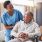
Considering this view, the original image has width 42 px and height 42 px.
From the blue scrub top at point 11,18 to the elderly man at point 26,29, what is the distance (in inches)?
1.8

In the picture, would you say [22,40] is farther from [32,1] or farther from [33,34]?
[32,1]

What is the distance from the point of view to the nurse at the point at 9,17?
1652mm

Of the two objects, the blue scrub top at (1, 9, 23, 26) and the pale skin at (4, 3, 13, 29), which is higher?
the pale skin at (4, 3, 13, 29)

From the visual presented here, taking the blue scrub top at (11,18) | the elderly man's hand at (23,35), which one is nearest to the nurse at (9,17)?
the blue scrub top at (11,18)

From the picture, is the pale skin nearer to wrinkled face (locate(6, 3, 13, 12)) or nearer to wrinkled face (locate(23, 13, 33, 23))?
wrinkled face (locate(6, 3, 13, 12))

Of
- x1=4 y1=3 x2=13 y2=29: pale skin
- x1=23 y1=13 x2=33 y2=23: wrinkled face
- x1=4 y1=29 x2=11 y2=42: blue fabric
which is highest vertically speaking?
x1=4 y1=3 x2=13 y2=29: pale skin

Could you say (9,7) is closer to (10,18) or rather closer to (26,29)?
(10,18)

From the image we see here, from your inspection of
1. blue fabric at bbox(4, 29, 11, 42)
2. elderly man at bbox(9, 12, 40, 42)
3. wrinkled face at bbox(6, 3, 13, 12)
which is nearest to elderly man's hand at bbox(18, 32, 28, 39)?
elderly man at bbox(9, 12, 40, 42)

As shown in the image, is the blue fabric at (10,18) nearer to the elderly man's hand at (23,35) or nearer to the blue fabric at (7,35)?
the blue fabric at (7,35)

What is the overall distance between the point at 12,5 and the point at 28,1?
16 centimetres

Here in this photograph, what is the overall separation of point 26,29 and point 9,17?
7.9 inches

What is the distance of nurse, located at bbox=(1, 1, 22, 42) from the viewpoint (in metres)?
1.65

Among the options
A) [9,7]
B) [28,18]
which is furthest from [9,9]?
[28,18]

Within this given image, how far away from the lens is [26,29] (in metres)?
→ 1.64
